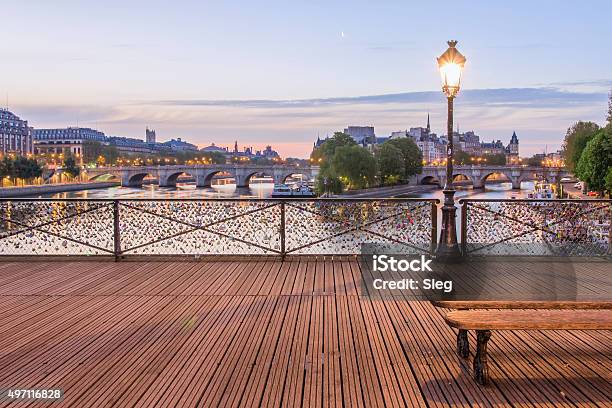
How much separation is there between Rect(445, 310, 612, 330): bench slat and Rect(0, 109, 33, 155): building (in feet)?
629

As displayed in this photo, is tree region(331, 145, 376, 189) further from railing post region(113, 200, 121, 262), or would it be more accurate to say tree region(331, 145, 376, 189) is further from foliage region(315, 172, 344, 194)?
railing post region(113, 200, 121, 262)

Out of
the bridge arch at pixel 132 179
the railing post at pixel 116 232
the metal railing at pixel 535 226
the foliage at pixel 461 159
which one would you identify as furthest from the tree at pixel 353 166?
the foliage at pixel 461 159

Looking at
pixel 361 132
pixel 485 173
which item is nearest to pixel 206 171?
pixel 485 173

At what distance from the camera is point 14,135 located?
17875 centimetres

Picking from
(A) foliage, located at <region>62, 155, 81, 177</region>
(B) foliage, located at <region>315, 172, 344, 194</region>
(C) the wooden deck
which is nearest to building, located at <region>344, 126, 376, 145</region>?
(A) foliage, located at <region>62, 155, 81, 177</region>

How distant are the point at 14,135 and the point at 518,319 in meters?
203

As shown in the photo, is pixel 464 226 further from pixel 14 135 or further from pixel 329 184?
pixel 14 135

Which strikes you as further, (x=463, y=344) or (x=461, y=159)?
(x=461, y=159)

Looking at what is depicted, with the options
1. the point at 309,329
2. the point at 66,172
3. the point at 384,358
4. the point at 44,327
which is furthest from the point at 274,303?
the point at 66,172

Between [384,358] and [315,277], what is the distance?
3.40 metres

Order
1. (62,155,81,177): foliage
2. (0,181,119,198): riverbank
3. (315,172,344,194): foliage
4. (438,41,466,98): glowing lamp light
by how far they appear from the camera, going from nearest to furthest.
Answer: (438,41,466,98): glowing lamp light < (315,172,344,194): foliage < (0,181,119,198): riverbank < (62,155,81,177): foliage

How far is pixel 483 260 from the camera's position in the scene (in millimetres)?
9148

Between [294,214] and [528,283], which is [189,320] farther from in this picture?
[528,283]

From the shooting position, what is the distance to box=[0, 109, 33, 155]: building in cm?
17500
